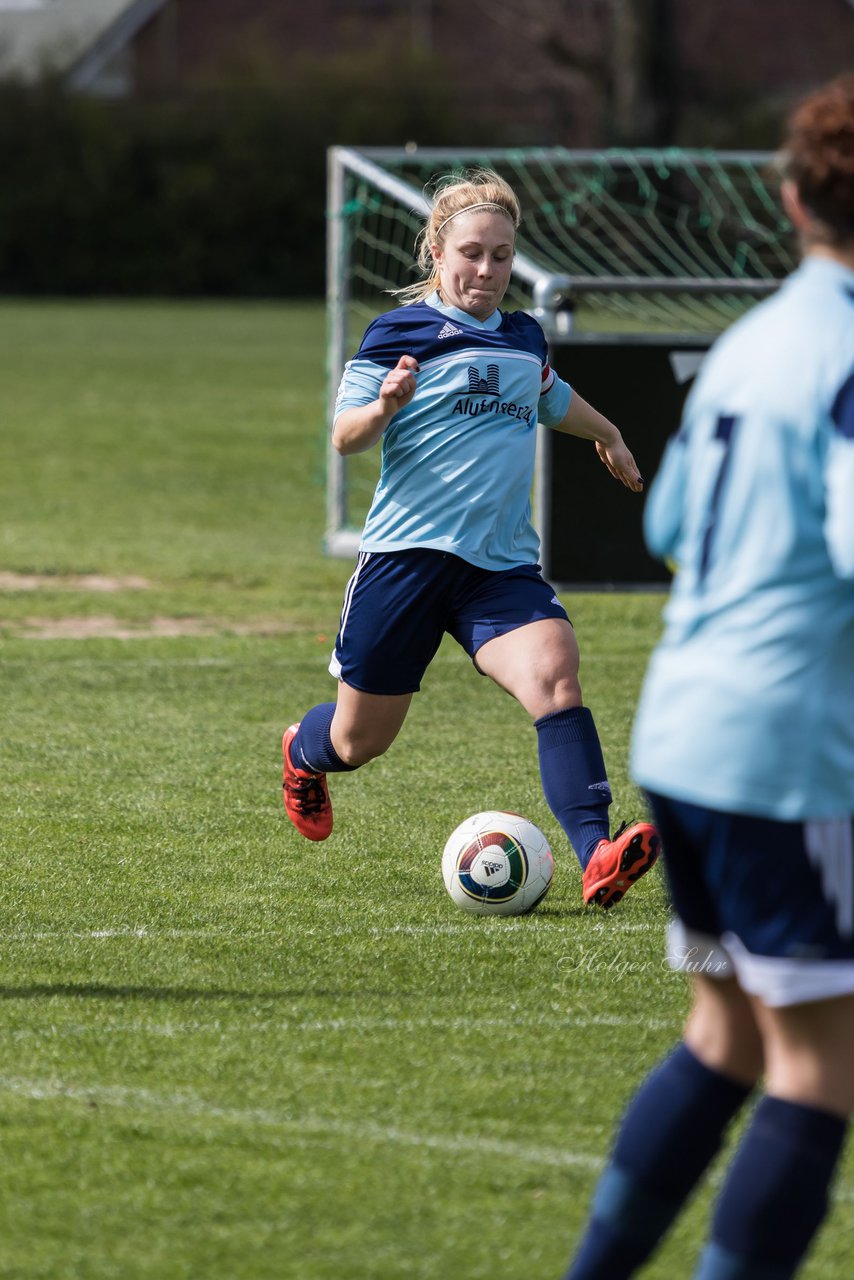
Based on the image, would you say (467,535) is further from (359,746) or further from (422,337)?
(359,746)

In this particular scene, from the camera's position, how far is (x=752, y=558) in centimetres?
252

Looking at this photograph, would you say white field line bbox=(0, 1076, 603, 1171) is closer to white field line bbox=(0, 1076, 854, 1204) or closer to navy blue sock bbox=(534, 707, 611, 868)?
white field line bbox=(0, 1076, 854, 1204)

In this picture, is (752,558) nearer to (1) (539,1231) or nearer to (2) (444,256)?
(1) (539,1231)

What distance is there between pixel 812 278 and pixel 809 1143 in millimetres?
1128

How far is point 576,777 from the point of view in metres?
5.10

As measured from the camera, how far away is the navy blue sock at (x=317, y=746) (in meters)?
5.52

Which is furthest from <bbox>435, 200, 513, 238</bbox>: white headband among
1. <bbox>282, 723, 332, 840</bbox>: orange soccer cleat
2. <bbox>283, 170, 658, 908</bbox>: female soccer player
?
<bbox>282, 723, 332, 840</bbox>: orange soccer cleat

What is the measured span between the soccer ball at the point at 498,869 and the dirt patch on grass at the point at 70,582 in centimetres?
624

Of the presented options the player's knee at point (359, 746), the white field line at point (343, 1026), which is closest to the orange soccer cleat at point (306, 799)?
the player's knee at point (359, 746)

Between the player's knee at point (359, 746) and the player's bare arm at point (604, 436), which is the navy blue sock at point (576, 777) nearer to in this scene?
the player's knee at point (359, 746)

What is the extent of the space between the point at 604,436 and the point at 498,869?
4.01 ft

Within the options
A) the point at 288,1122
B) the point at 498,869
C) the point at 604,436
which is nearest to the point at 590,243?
the point at 604,436

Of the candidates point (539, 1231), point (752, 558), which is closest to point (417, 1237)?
point (539, 1231)

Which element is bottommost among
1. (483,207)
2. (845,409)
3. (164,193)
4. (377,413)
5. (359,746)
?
(359,746)
